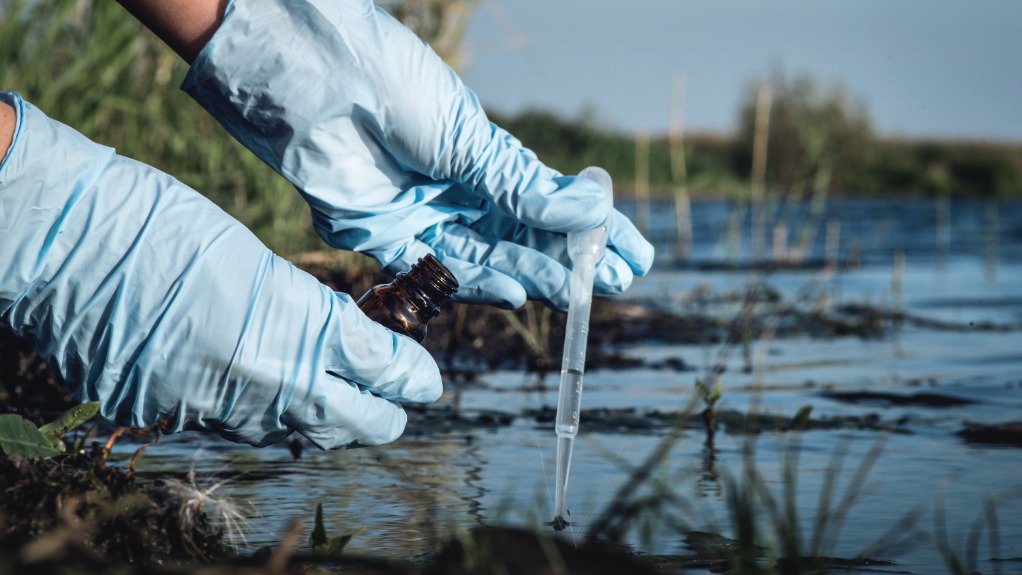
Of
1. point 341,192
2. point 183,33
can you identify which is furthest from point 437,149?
point 183,33

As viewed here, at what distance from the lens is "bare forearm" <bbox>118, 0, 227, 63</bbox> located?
2.34 meters

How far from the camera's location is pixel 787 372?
4.77m

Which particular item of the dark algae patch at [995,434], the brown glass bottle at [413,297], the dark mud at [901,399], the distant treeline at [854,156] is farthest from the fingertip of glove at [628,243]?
the distant treeline at [854,156]

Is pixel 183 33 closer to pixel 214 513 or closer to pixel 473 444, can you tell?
pixel 214 513

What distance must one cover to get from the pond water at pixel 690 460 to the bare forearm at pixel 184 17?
3.46ft

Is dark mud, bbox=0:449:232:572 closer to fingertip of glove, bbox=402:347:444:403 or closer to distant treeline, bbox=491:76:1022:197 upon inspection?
fingertip of glove, bbox=402:347:444:403

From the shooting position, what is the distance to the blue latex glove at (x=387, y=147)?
2375 millimetres

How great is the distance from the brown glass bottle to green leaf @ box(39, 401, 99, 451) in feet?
2.10

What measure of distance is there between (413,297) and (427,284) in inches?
2.6

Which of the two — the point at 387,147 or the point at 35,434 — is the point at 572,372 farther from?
the point at 35,434

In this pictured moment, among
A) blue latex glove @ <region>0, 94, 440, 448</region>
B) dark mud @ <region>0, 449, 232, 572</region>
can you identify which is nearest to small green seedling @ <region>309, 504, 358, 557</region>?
dark mud @ <region>0, 449, 232, 572</region>

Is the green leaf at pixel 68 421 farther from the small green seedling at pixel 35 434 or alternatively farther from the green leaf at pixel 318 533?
the green leaf at pixel 318 533

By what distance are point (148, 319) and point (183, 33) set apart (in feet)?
2.09

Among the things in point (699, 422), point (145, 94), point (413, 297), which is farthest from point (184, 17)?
point (145, 94)
